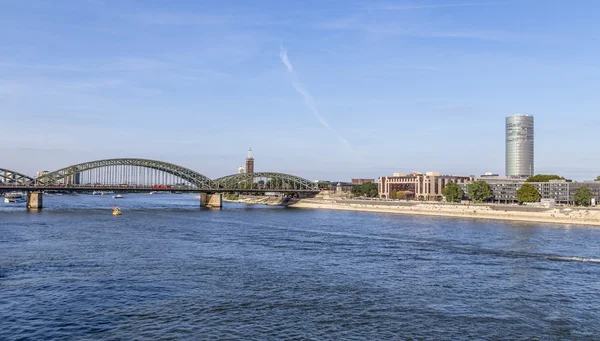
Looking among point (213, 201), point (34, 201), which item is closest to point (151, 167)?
point (213, 201)

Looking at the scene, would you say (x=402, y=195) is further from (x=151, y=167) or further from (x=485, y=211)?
(x=151, y=167)

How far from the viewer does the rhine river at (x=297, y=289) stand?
2694 cm

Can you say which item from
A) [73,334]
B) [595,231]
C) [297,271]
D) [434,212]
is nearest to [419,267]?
[297,271]

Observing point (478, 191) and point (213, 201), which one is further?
point (213, 201)

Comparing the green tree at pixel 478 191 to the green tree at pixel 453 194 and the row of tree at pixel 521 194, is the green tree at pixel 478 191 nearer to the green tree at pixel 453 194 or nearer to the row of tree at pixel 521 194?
the row of tree at pixel 521 194

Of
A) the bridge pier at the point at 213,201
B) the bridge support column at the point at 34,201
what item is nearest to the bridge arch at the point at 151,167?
the bridge pier at the point at 213,201

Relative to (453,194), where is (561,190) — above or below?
above

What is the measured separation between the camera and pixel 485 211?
376 ft

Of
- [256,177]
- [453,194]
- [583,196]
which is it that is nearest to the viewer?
[583,196]

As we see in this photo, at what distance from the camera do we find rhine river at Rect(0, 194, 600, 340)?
26.9 metres

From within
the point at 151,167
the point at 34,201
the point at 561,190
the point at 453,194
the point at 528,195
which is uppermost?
the point at 151,167

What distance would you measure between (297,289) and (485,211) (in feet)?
289

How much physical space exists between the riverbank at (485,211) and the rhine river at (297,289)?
118ft

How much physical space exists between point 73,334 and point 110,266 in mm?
18529
